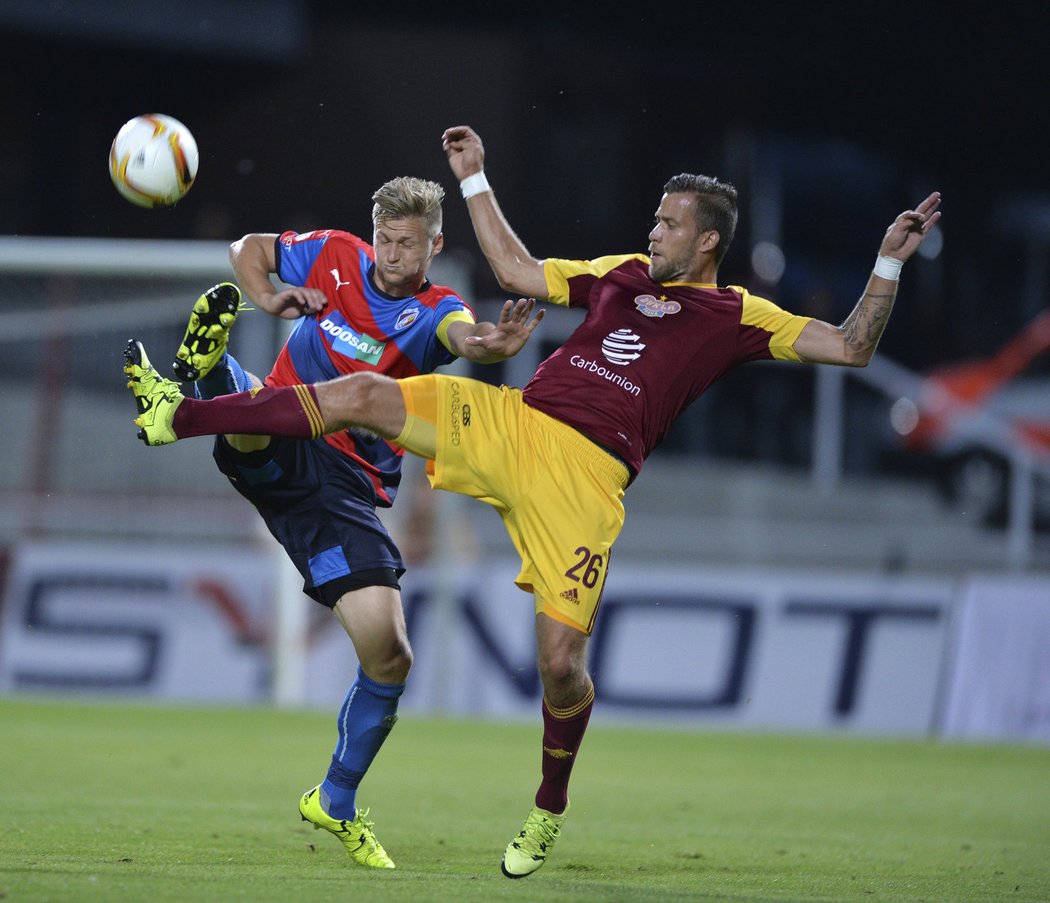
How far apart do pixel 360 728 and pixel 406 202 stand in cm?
189

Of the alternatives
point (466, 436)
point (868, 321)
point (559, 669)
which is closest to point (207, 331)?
point (466, 436)

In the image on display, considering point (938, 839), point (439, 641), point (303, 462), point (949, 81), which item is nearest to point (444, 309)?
point (303, 462)

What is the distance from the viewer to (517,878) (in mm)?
5129

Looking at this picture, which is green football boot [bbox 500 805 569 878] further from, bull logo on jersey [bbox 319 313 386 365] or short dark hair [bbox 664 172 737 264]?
short dark hair [bbox 664 172 737 264]

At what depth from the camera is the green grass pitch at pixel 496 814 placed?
493cm

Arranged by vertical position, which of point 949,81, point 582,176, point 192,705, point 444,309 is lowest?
point 192,705

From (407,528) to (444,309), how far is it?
23.7ft

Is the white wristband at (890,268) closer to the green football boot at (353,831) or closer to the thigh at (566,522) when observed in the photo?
the thigh at (566,522)

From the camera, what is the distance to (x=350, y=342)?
19.2 feet

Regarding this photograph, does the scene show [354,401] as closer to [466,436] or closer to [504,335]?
[466,436]

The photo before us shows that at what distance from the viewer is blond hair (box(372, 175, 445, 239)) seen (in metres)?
5.55

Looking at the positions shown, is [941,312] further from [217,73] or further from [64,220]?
[64,220]

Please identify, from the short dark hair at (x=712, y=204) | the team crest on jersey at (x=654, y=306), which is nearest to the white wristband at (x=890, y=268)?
the short dark hair at (x=712, y=204)

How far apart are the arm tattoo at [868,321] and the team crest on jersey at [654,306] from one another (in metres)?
0.60
